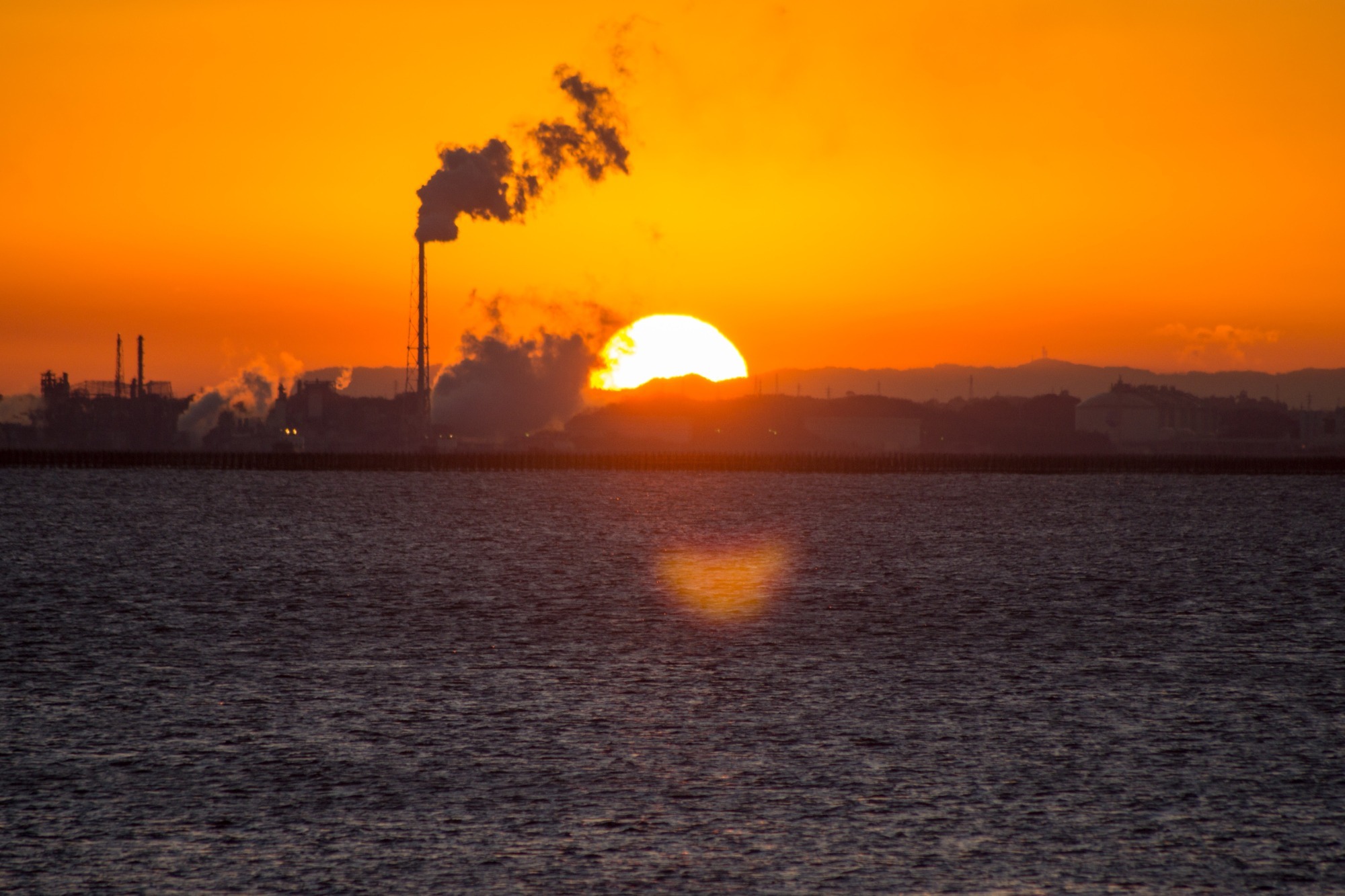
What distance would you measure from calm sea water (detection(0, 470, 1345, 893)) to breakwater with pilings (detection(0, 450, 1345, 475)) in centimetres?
9984

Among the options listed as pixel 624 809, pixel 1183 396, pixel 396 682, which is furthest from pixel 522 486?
pixel 1183 396

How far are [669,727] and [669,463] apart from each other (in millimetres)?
137732

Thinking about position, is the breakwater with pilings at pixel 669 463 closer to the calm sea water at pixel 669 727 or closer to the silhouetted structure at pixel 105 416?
the silhouetted structure at pixel 105 416

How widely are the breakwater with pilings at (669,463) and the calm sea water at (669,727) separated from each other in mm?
99844

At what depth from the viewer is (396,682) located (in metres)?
17.0

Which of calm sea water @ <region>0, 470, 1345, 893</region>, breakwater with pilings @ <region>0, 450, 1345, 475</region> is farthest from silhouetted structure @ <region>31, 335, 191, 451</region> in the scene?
calm sea water @ <region>0, 470, 1345, 893</region>

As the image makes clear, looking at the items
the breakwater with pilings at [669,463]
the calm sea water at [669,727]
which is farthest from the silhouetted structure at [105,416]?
the calm sea water at [669,727]

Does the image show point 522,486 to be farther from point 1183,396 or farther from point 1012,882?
point 1183,396

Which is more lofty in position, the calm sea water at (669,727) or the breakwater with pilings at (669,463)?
the breakwater with pilings at (669,463)

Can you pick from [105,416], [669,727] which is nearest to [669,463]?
[105,416]

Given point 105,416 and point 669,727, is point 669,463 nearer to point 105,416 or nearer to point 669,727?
point 105,416

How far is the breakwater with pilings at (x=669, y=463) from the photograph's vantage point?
449 feet

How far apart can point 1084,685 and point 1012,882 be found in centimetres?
866

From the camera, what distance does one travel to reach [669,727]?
14.0 m
